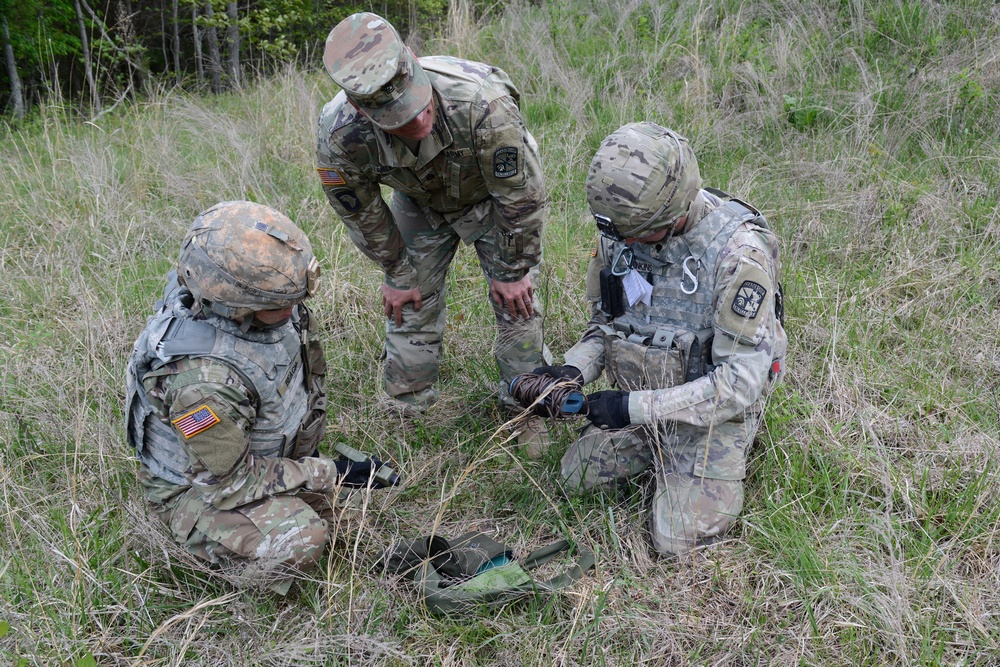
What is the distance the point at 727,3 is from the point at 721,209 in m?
5.08

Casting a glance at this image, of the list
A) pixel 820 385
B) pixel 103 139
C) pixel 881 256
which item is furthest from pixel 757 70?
pixel 103 139

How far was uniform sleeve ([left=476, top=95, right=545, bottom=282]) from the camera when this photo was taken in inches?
131

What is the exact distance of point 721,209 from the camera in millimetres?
3045

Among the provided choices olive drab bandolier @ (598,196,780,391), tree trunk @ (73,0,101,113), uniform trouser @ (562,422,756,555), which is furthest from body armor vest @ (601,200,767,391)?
tree trunk @ (73,0,101,113)

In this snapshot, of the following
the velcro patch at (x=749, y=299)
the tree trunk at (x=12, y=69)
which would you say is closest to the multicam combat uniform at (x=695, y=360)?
the velcro patch at (x=749, y=299)

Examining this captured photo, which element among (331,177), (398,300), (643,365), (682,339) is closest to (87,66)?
(331,177)

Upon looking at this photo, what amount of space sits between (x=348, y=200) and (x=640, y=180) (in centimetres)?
158

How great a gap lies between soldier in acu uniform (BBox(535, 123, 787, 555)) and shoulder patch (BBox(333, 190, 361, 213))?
48.5 inches

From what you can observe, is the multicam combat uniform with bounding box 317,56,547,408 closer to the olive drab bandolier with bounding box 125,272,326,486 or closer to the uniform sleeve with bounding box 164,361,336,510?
the olive drab bandolier with bounding box 125,272,326,486

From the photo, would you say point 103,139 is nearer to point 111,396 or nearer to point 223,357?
point 111,396

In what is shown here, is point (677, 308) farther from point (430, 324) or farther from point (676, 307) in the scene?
point (430, 324)

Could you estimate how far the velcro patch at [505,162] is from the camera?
3352mm

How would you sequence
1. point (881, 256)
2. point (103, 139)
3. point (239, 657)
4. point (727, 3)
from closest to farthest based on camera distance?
point (239, 657), point (881, 256), point (103, 139), point (727, 3)

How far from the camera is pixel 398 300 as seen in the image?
13.0ft
